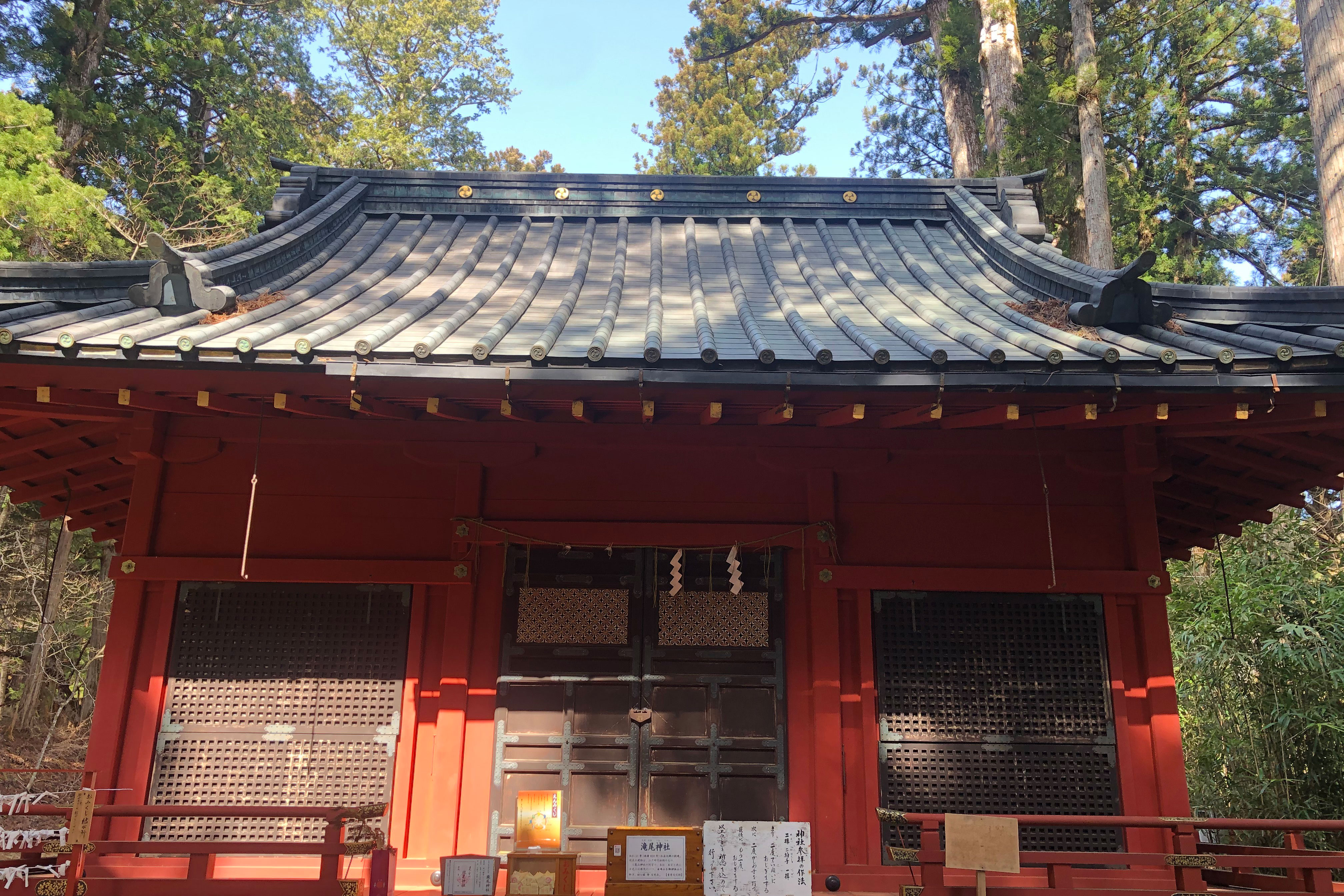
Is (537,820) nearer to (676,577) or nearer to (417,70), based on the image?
(676,577)

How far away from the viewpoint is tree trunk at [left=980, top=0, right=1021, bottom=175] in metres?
14.1

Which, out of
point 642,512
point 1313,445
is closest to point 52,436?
point 642,512

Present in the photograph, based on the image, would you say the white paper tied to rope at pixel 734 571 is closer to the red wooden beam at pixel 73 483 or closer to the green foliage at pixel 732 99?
the red wooden beam at pixel 73 483

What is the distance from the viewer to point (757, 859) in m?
4.81

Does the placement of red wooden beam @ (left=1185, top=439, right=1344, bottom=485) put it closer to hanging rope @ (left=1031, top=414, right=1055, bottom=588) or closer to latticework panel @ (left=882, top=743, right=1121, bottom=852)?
hanging rope @ (left=1031, top=414, right=1055, bottom=588)

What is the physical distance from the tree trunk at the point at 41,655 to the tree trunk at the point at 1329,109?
18.3 metres

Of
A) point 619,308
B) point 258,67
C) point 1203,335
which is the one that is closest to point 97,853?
point 619,308

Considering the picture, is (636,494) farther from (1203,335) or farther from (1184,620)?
(1184,620)

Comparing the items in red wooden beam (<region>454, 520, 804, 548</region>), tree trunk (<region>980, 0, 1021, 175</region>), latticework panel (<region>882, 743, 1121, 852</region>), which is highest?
tree trunk (<region>980, 0, 1021, 175</region>)

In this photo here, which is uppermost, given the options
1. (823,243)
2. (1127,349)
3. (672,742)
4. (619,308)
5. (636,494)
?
(823,243)

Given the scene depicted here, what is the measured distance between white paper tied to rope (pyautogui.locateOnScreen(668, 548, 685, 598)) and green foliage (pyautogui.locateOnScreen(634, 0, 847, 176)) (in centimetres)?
1907

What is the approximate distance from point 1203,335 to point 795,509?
2637 mm

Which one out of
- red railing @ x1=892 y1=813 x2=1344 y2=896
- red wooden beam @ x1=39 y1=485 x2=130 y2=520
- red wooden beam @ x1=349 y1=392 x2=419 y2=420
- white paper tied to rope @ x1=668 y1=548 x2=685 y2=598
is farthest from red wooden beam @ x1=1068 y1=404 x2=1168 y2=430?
red wooden beam @ x1=39 y1=485 x2=130 y2=520

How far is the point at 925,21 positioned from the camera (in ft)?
63.8
